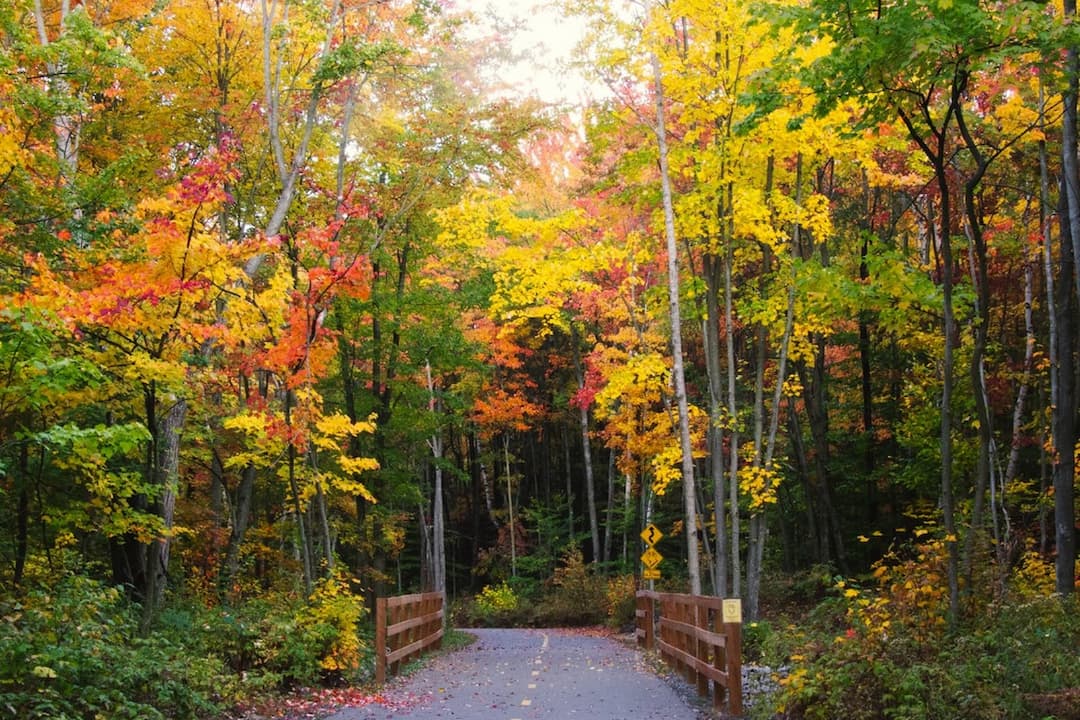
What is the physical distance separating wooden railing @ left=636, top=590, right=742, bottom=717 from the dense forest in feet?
1.47

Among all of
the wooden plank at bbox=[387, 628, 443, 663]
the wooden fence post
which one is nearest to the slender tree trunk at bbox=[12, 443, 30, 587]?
the wooden fence post

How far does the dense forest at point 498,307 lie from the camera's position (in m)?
7.05

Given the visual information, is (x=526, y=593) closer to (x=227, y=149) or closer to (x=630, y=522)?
(x=630, y=522)

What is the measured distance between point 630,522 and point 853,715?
20.9m

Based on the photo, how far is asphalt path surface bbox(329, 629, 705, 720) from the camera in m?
8.38

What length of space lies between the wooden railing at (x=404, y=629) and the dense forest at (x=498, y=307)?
1.52ft

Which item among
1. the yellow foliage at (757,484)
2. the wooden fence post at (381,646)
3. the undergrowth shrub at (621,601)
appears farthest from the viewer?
the undergrowth shrub at (621,601)

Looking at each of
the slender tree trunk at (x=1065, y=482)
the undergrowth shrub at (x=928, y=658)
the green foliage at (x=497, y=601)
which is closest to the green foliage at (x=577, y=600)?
the green foliage at (x=497, y=601)

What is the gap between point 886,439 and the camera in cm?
2195

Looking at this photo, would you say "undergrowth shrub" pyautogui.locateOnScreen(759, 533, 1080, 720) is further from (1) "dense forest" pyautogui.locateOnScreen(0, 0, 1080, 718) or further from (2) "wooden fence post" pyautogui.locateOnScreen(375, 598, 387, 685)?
(2) "wooden fence post" pyautogui.locateOnScreen(375, 598, 387, 685)

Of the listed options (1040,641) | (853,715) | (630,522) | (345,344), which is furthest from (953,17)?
(630,522)

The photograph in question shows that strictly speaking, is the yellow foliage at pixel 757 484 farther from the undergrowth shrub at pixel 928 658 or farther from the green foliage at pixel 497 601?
the green foliage at pixel 497 601

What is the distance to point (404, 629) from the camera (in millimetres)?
12094

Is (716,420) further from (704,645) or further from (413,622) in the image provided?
(413,622)
